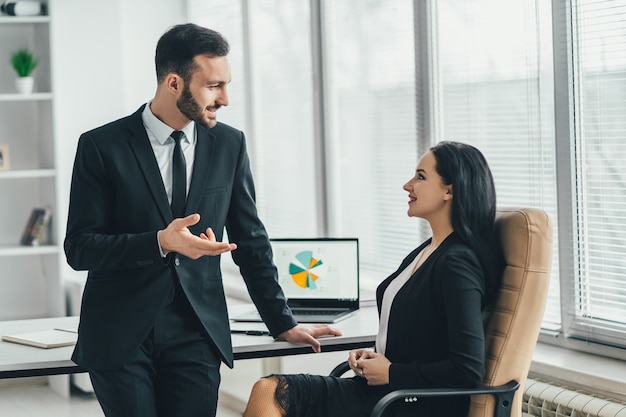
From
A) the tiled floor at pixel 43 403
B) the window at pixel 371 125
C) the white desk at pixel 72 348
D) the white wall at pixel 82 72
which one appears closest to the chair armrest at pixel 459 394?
the white desk at pixel 72 348

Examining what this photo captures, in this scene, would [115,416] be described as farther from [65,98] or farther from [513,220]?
[65,98]

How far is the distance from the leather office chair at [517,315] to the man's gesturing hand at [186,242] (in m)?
0.66

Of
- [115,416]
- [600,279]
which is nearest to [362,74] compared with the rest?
[600,279]

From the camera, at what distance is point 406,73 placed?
393cm

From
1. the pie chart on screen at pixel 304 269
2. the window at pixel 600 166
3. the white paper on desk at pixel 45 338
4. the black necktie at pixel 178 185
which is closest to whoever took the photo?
the black necktie at pixel 178 185

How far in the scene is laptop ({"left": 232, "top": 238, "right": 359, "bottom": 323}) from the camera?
327 cm

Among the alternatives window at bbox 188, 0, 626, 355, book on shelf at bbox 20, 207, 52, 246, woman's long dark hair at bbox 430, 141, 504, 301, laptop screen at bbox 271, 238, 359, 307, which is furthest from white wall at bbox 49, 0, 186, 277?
woman's long dark hair at bbox 430, 141, 504, 301

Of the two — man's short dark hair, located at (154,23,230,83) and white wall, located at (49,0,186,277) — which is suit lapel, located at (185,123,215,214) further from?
white wall, located at (49,0,186,277)

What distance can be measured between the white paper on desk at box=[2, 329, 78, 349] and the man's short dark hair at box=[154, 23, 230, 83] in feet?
3.02

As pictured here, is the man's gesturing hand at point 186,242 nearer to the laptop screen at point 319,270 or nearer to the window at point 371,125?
the laptop screen at point 319,270

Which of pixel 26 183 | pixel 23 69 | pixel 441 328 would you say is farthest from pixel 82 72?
pixel 441 328

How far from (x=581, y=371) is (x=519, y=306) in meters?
0.58

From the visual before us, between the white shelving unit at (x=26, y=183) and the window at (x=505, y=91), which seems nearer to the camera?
the window at (x=505, y=91)

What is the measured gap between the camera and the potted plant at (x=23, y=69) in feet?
16.6
